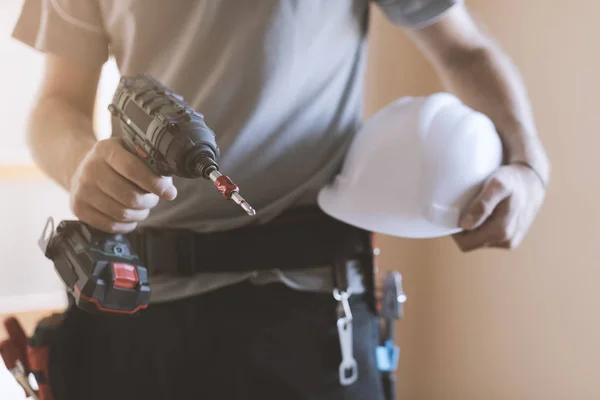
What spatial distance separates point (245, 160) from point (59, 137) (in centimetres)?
18

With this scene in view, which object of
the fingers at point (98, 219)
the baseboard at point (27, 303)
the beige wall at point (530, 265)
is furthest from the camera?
the baseboard at point (27, 303)

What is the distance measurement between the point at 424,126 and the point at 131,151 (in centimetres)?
31

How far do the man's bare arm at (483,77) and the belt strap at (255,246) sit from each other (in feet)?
0.67

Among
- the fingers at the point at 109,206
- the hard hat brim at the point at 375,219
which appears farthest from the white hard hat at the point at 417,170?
the fingers at the point at 109,206

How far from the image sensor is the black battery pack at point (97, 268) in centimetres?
41

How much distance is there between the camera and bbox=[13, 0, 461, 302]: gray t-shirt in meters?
0.57

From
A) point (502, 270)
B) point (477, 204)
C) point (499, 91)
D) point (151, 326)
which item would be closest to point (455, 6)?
point (499, 91)

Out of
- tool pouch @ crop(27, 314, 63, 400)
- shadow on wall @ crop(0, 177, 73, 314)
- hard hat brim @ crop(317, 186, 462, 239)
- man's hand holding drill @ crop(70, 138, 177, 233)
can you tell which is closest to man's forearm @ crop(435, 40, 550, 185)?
hard hat brim @ crop(317, 186, 462, 239)

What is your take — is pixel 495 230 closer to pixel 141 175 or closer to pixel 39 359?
pixel 141 175

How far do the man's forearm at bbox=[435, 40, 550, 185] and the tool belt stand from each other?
0.64 ft

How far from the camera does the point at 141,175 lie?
16.0 inches

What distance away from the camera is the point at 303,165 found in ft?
2.04

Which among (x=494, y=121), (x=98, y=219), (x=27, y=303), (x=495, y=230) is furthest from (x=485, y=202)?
(x=27, y=303)

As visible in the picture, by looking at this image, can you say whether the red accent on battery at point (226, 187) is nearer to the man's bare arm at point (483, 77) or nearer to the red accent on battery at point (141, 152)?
the red accent on battery at point (141, 152)
